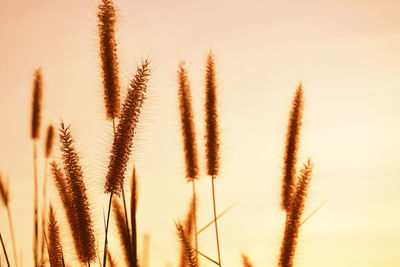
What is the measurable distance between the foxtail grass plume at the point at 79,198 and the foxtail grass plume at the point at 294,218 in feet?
3.47

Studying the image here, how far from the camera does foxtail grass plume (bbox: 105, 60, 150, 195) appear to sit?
258 centimetres

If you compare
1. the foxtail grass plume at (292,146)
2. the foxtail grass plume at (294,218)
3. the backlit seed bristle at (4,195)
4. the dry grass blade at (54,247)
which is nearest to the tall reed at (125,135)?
the dry grass blade at (54,247)

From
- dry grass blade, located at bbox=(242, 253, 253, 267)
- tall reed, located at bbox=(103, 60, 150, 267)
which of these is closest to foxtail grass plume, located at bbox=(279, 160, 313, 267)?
dry grass blade, located at bbox=(242, 253, 253, 267)

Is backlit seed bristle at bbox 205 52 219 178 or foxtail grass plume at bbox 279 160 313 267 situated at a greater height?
backlit seed bristle at bbox 205 52 219 178

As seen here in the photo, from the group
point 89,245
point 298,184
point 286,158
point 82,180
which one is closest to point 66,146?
point 82,180

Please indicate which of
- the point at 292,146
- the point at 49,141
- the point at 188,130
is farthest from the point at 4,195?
the point at 292,146

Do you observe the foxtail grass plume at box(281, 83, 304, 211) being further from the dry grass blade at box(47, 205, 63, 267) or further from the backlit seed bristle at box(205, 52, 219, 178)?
the dry grass blade at box(47, 205, 63, 267)

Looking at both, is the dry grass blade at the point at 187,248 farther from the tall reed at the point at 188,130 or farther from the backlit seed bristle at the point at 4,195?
the backlit seed bristle at the point at 4,195

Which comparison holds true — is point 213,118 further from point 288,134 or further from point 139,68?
point 139,68

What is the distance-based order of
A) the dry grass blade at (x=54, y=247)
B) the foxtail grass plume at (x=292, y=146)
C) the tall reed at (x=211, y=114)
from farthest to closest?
the tall reed at (x=211, y=114), the foxtail grass plume at (x=292, y=146), the dry grass blade at (x=54, y=247)

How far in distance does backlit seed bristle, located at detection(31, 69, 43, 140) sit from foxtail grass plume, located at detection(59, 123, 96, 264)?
7.44 ft

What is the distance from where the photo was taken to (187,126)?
3832 millimetres

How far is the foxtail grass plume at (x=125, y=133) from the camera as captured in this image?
2576 millimetres

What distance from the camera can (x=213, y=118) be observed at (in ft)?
12.3
